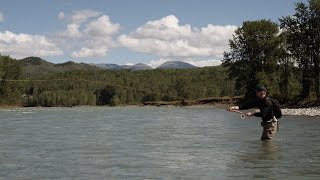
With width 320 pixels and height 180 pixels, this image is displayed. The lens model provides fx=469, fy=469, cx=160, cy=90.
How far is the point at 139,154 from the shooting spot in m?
16.0

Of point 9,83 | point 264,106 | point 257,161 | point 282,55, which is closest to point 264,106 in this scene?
point 264,106

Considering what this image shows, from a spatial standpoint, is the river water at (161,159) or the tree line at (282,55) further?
the tree line at (282,55)

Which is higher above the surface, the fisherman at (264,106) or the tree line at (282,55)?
the tree line at (282,55)

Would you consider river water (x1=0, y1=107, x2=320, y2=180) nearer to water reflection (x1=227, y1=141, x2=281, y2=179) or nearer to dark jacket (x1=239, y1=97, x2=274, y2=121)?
water reflection (x1=227, y1=141, x2=281, y2=179)

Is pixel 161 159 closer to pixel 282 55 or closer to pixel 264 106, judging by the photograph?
pixel 264 106

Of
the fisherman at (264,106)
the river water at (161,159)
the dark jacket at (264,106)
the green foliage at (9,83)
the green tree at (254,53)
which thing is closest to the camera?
the river water at (161,159)

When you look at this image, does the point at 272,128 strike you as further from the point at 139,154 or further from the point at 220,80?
the point at 220,80

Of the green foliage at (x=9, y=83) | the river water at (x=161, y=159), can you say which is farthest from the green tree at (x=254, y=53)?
the green foliage at (x=9, y=83)

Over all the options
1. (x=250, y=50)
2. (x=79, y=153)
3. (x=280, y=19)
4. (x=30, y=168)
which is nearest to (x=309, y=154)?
(x=79, y=153)

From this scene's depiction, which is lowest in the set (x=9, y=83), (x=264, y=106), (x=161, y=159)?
(x=161, y=159)

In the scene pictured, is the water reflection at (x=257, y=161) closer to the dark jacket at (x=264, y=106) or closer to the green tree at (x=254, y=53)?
the dark jacket at (x=264, y=106)

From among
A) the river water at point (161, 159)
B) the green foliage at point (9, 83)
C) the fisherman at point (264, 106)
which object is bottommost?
the river water at point (161, 159)

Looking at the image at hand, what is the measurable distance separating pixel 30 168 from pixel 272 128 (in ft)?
31.5

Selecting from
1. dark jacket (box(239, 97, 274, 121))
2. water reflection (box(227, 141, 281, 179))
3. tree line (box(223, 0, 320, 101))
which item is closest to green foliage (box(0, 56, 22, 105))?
tree line (box(223, 0, 320, 101))
